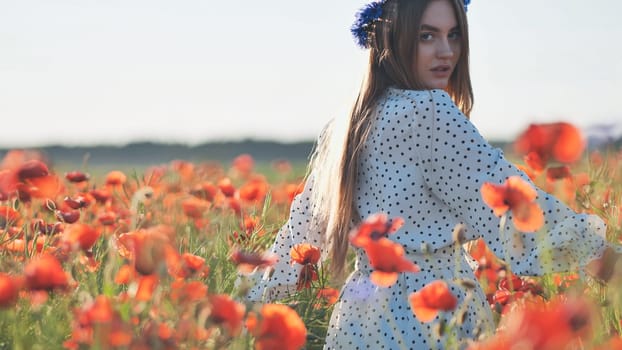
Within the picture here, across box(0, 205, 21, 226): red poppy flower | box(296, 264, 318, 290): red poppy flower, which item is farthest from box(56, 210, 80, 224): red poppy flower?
box(296, 264, 318, 290): red poppy flower

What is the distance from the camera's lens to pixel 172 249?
5.80ft

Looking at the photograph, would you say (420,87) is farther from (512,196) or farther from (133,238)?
(133,238)

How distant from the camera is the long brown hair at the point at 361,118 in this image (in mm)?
2531

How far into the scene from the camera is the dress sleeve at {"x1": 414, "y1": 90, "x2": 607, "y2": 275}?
213cm

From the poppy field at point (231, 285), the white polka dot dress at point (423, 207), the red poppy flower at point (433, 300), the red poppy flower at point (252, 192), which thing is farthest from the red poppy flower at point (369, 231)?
the red poppy flower at point (252, 192)

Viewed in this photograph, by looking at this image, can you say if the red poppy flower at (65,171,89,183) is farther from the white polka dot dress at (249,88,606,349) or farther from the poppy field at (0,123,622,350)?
the white polka dot dress at (249,88,606,349)

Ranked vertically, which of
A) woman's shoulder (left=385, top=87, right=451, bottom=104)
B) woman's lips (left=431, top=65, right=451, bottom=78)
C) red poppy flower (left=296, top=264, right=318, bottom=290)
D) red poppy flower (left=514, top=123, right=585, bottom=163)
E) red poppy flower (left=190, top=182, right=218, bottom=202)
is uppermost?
woman's lips (left=431, top=65, right=451, bottom=78)

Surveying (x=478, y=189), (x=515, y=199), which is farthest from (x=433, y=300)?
(x=478, y=189)

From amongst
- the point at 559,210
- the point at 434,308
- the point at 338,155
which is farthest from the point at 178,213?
the point at 434,308

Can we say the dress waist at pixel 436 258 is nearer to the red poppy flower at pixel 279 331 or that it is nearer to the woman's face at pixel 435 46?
the woman's face at pixel 435 46

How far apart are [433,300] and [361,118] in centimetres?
93

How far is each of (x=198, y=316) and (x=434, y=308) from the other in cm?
42

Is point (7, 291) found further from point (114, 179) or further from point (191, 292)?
point (114, 179)

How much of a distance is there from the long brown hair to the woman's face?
0.06 ft
